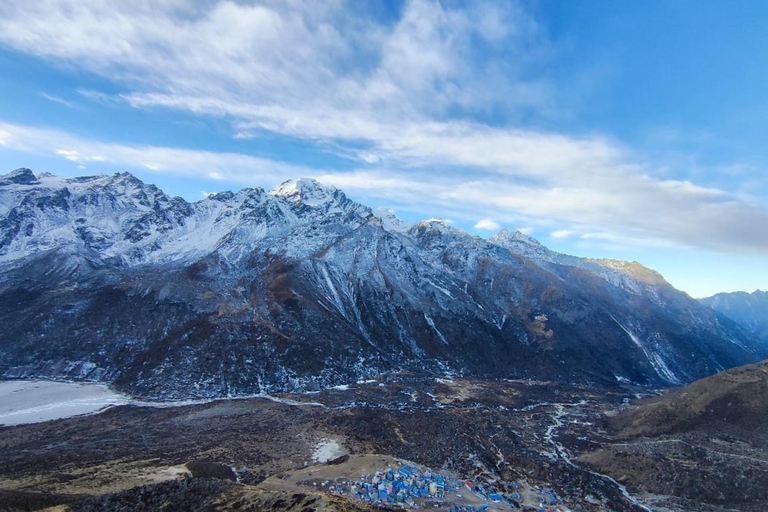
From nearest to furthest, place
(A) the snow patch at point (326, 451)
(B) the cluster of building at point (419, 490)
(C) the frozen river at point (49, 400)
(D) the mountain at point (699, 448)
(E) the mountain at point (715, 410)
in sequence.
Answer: (B) the cluster of building at point (419, 490) → (D) the mountain at point (699, 448) → (A) the snow patch at point (326, 451) → (E) the mountain at point (715, 410) → (C) the frozen river at point (49, 400)

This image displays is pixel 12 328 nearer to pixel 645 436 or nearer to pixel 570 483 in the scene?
pixel 570 483

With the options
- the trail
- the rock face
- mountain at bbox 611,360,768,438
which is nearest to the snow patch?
the trail

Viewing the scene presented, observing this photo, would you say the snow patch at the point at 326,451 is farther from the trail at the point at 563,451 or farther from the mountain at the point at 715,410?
the mountain at the point at 715,410

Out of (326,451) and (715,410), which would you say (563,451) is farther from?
(326,451)

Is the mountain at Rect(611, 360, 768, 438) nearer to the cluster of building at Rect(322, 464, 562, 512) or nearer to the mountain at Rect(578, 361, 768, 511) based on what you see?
the mountain at Rect(578, 361, 768, 511)

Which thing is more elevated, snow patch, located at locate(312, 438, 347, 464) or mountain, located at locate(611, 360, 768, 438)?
mountain, located at locate(611, 360, 768, 438)

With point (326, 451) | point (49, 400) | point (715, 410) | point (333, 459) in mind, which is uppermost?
point (715, 410)

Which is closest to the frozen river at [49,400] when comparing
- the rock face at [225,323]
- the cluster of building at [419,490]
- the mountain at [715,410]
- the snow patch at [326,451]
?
the rock face at [225,323]

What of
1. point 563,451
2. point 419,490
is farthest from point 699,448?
point 419,490
